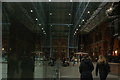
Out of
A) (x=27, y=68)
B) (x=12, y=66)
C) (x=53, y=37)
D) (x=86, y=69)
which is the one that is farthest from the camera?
(x=53, y=37)

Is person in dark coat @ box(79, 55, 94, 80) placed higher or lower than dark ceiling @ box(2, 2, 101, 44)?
lower

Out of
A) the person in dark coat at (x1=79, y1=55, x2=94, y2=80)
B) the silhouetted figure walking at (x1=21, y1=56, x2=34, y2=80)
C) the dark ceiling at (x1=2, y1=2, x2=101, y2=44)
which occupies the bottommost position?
the person in dark coat at (x1=79, y1=55, x2=94, y2=80)

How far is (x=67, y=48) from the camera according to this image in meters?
9.27

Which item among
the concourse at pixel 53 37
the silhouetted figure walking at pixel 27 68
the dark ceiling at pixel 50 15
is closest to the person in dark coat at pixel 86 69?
the concourse at pixel 53 37

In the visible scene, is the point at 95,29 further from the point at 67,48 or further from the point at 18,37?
the point at 18,37

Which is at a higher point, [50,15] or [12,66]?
[50,15]

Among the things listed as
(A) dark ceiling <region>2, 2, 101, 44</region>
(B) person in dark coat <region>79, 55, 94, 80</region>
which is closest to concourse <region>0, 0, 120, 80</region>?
(A) dark ceiling <region>2, 2, 101, 44</region>

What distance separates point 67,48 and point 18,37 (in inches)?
216

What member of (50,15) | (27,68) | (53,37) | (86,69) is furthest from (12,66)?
Answer: (53,37)

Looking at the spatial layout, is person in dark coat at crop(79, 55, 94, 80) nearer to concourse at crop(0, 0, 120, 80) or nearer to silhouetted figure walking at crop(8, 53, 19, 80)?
concourse at crop(0, 0, 120, 80)

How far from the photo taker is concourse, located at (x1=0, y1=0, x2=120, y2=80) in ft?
12.6

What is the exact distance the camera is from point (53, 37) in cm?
792

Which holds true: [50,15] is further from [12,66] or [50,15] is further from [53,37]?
[12,66]

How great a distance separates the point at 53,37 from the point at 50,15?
112 cm
